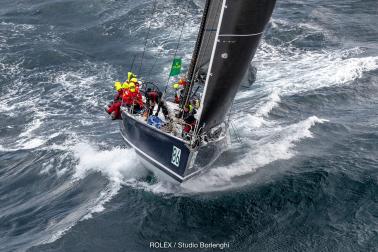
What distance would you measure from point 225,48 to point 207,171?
201 inches

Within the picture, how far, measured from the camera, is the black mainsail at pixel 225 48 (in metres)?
14.9

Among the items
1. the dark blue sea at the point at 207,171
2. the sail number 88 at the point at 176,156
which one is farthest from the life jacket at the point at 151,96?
the dark blue sea at the point at 207,171

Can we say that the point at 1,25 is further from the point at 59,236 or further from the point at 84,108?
the point at 59,236

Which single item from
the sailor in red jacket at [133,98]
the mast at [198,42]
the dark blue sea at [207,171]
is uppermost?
the mast at [198,42]

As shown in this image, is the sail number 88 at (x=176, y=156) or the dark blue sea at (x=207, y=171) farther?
the sail number 88 at (x=176, y=156)

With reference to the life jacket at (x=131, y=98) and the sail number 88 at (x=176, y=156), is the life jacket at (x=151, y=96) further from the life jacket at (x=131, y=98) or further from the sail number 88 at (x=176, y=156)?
the sail number 88 at (x=176, y=156)

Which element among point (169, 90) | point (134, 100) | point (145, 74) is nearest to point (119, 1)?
point (145, 74)

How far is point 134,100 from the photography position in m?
18.5

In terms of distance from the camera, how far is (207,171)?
18.8 m

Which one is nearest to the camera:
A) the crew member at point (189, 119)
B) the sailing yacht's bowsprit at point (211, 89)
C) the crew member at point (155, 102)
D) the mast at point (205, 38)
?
the sailing yacht's bowsprit at point (211, 89)

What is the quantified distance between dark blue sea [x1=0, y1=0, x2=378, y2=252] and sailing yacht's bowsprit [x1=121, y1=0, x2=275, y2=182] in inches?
50.1

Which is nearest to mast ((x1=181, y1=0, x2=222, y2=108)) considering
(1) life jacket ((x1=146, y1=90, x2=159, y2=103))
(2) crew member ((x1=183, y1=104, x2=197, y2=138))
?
(2) crew member ((x1=183, y1=104, x2=197, y2=138))

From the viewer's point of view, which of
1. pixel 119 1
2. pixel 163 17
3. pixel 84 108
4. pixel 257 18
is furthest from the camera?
pixel 119 1

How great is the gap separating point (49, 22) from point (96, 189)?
2011cm
